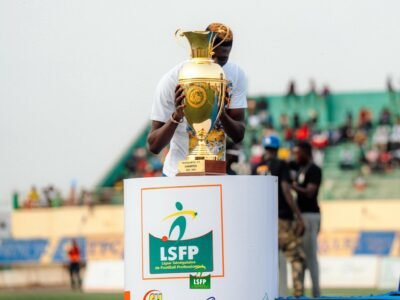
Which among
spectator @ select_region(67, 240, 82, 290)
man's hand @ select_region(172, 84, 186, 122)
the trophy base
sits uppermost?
man's hand @ select_region(172, 84, 186, 122)

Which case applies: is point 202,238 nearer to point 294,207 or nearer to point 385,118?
point 294,207

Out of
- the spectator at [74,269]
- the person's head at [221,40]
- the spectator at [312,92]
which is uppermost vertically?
the spectator at [312,92]

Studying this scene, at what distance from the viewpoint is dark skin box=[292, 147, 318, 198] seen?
517 inches

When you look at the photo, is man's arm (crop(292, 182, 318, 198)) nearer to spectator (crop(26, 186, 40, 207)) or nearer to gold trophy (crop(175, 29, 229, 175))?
gold trophy (crop(175, 29, 229, 175))

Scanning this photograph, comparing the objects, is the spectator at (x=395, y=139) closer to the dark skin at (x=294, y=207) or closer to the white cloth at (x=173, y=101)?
the dark skin at (x=294, y=207)

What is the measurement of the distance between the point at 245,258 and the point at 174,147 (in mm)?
1229

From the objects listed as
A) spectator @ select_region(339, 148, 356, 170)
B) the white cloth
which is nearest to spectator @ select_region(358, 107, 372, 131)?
spectator @ select_region(339, 148, 356, 170)

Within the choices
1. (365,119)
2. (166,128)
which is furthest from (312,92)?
(166,128)

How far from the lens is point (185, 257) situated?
6539mm

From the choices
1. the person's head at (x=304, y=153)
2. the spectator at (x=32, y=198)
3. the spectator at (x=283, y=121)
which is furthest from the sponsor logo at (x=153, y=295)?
the spectator at (x=283, y=121)

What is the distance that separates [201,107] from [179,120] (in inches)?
11.8

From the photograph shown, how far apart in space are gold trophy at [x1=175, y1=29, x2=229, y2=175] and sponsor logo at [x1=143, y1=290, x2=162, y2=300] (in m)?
0.61

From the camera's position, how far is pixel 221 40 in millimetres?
7547

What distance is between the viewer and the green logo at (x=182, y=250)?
21.4 feet
